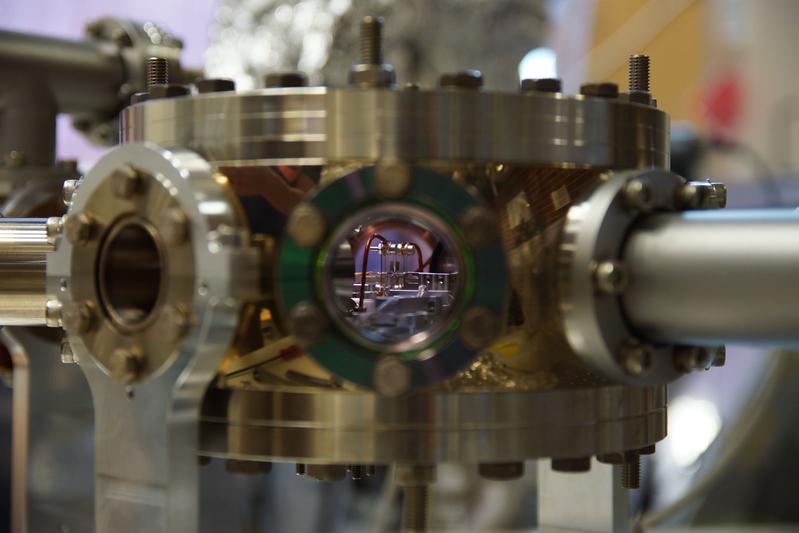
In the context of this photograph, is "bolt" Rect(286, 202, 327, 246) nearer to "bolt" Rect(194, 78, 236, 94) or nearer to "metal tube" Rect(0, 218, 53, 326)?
"bolt" Rect(194, 78, 236, 94)

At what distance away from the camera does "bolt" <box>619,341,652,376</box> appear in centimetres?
48

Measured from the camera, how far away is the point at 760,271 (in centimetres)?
45

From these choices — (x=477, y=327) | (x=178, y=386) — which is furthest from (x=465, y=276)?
(x=178, y=386)

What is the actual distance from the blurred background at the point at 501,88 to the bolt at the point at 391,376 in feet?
1.71

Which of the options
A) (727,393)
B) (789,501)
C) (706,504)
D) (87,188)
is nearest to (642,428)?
(87,188)

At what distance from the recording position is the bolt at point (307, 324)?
0.45m

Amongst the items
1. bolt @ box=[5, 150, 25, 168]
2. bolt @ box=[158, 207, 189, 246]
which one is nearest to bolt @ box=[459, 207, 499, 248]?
bolt @ box=[158, 207, 189, 246]

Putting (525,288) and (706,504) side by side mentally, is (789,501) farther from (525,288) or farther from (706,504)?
(525,288)

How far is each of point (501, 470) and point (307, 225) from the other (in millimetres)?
137

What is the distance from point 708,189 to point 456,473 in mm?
1285

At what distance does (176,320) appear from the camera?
0.46 metres

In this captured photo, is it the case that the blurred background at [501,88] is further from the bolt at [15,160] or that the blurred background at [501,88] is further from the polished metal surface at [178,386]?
the polished metal surface at [178,386]

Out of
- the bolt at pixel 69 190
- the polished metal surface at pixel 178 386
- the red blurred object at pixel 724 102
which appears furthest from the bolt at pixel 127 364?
the red blurred object at pixel 724 102

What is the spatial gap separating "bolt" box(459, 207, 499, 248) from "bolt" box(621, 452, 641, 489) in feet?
0.52
